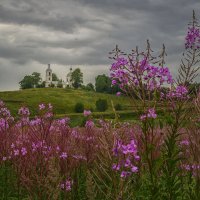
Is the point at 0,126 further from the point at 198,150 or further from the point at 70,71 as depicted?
the point at 70,71

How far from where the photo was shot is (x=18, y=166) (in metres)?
8.06

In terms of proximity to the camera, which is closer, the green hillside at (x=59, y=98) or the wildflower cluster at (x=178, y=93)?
the wildflower cluster at (x=178, y=93)

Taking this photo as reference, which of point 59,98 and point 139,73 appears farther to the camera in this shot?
point 59,98

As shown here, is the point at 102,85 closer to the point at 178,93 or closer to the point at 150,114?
the point at 178,93

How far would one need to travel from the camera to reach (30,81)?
178125 mm

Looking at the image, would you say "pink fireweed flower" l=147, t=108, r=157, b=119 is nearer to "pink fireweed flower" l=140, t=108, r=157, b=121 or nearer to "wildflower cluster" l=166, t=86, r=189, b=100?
"pink fireweed flower" l=140, t=108, r=157, b=121

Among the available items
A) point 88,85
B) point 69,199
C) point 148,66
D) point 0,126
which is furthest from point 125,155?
point 88,85

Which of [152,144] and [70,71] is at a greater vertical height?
[70,71]

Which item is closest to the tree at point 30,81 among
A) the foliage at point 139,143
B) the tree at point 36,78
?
the tree at point 36,78

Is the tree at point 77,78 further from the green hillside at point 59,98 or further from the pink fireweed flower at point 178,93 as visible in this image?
the pink fireweed flower at point 178,93

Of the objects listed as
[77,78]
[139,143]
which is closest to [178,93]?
[139,143]

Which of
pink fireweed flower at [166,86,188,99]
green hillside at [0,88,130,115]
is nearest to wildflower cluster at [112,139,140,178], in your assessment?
pink fireweed flower at [166,86,188,99]

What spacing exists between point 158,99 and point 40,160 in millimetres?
2071

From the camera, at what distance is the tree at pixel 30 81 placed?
178125 millimetres
